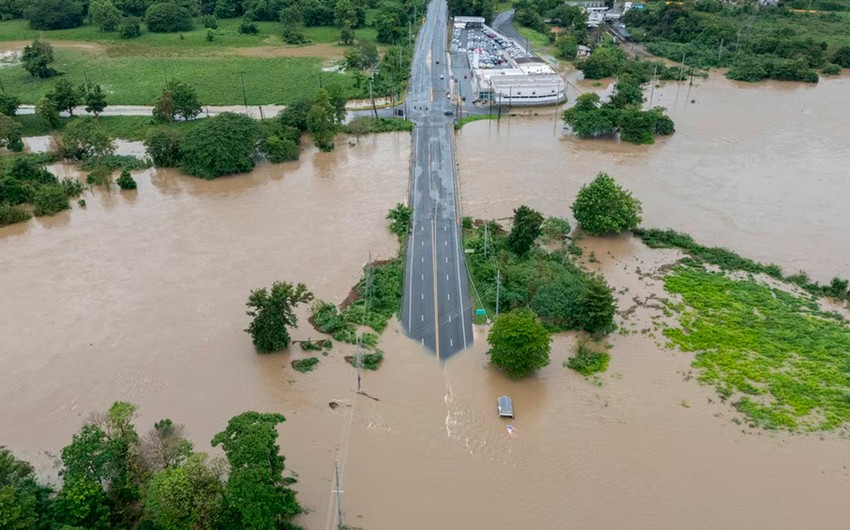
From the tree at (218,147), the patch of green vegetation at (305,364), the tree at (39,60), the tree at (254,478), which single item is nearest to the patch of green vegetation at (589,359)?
the patch of green vegetation at (305,364)

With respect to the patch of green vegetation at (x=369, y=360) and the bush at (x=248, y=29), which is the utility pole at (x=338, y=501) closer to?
the patch of green vegetation at (x=369, y=360)

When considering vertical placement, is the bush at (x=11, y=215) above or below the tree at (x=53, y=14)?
below

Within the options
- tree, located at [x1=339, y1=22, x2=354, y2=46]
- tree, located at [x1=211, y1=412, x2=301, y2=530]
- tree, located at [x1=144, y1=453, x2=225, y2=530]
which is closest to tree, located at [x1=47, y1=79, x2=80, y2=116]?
tree, located at [x1=339, y1=22, x2=354, y2=46]

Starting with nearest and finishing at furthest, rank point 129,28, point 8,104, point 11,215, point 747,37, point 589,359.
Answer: point 589,359 < point 11,215 < point 8,104 < point 747,37 < point 129,28

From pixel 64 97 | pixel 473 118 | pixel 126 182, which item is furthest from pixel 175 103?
pixel 473 118

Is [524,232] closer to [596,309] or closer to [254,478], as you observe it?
[596,309]

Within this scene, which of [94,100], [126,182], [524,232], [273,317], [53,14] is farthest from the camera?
[53,14]
